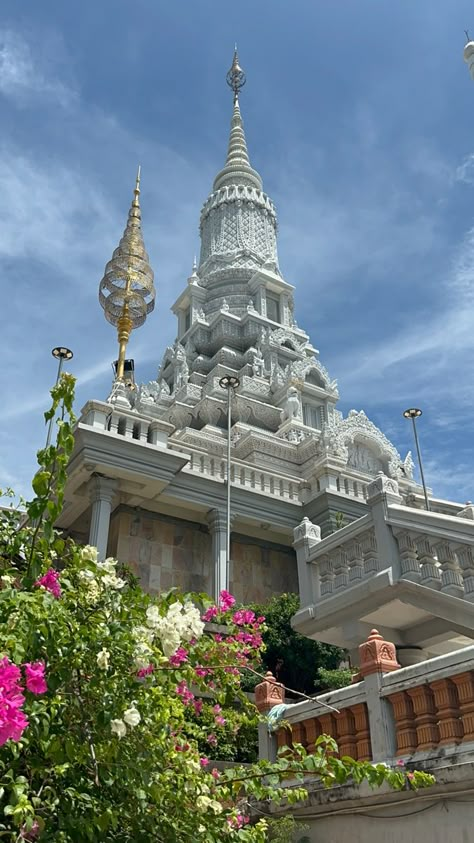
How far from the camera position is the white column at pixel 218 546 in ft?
60.7

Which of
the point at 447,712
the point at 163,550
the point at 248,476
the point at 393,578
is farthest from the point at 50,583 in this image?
the point at 248,476

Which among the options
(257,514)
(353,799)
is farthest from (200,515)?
(353,799)

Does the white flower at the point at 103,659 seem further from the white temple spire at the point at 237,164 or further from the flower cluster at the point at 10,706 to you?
the white temple spire at the point at 237,164

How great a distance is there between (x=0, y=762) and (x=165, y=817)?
1.13m

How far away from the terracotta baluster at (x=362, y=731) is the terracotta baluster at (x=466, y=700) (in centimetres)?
117

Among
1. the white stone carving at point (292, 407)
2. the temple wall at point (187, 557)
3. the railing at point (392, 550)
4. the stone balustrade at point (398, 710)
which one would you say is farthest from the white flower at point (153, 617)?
the white stone carving at point (292, 407)

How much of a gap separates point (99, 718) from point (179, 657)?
123cm

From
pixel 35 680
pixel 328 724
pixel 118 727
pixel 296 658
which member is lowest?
pixel 118 727

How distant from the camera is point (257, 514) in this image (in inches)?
815

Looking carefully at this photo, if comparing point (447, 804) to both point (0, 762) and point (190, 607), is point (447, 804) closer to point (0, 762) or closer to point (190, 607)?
point (190, 607)

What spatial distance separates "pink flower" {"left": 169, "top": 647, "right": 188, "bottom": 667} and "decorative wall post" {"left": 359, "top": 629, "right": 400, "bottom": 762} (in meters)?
2.50

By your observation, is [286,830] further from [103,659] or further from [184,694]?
[103,659]

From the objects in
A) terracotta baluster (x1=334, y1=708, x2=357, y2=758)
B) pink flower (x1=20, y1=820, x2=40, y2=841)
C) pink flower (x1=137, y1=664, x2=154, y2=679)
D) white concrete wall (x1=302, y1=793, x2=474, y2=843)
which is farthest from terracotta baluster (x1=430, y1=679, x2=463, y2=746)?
pink flower (x1=20, y1=820, x2=40, y2=841)

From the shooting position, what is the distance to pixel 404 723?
6711 millimetres
